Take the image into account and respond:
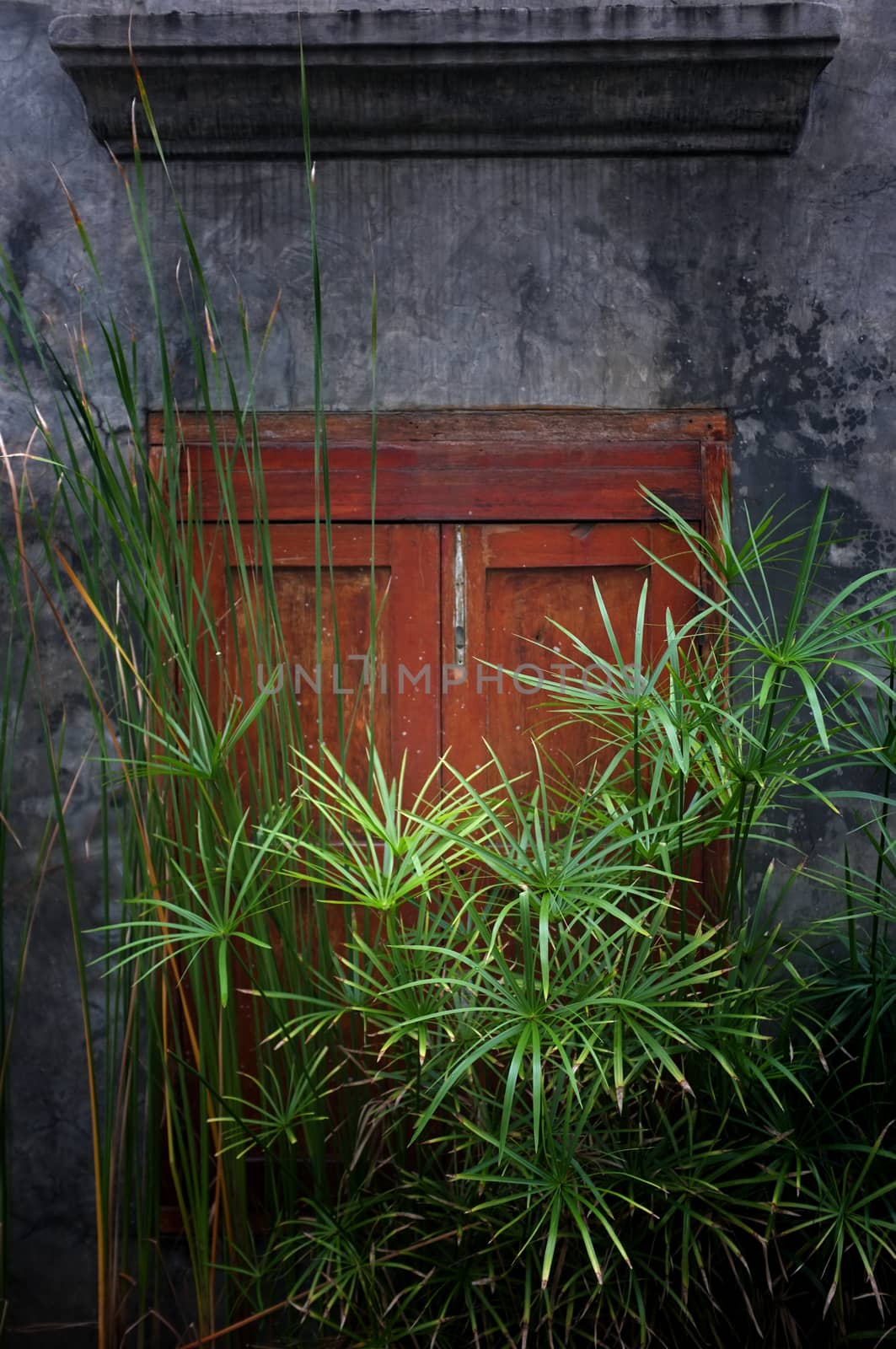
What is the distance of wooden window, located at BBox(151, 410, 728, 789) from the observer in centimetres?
249

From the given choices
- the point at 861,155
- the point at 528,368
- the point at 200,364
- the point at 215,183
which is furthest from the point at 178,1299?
the point at 861,155

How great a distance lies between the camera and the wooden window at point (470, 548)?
2.49 metres

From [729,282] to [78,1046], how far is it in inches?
81.1

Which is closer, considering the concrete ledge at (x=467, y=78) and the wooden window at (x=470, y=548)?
the concrete ledge at (x=467, y=78)

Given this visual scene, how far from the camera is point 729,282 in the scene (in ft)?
8.15

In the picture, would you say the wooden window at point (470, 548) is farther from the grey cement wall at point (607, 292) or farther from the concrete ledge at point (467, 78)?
the concrete ledge at point (467, 78)

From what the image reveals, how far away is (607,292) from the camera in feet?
8.17

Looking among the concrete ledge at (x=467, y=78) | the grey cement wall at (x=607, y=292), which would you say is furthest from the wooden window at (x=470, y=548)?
the concrete ledge at (x=467, y=78)

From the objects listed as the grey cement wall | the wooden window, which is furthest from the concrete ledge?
the wooden window

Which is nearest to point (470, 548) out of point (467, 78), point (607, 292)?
point (607, 292)

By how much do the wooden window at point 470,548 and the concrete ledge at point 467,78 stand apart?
572 millimetres

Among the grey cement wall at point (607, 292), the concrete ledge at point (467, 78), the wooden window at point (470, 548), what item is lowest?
the wooden window at point (470, 548)

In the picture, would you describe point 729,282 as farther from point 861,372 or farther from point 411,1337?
point 411,1337

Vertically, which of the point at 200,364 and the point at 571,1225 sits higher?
the point at 200,364
